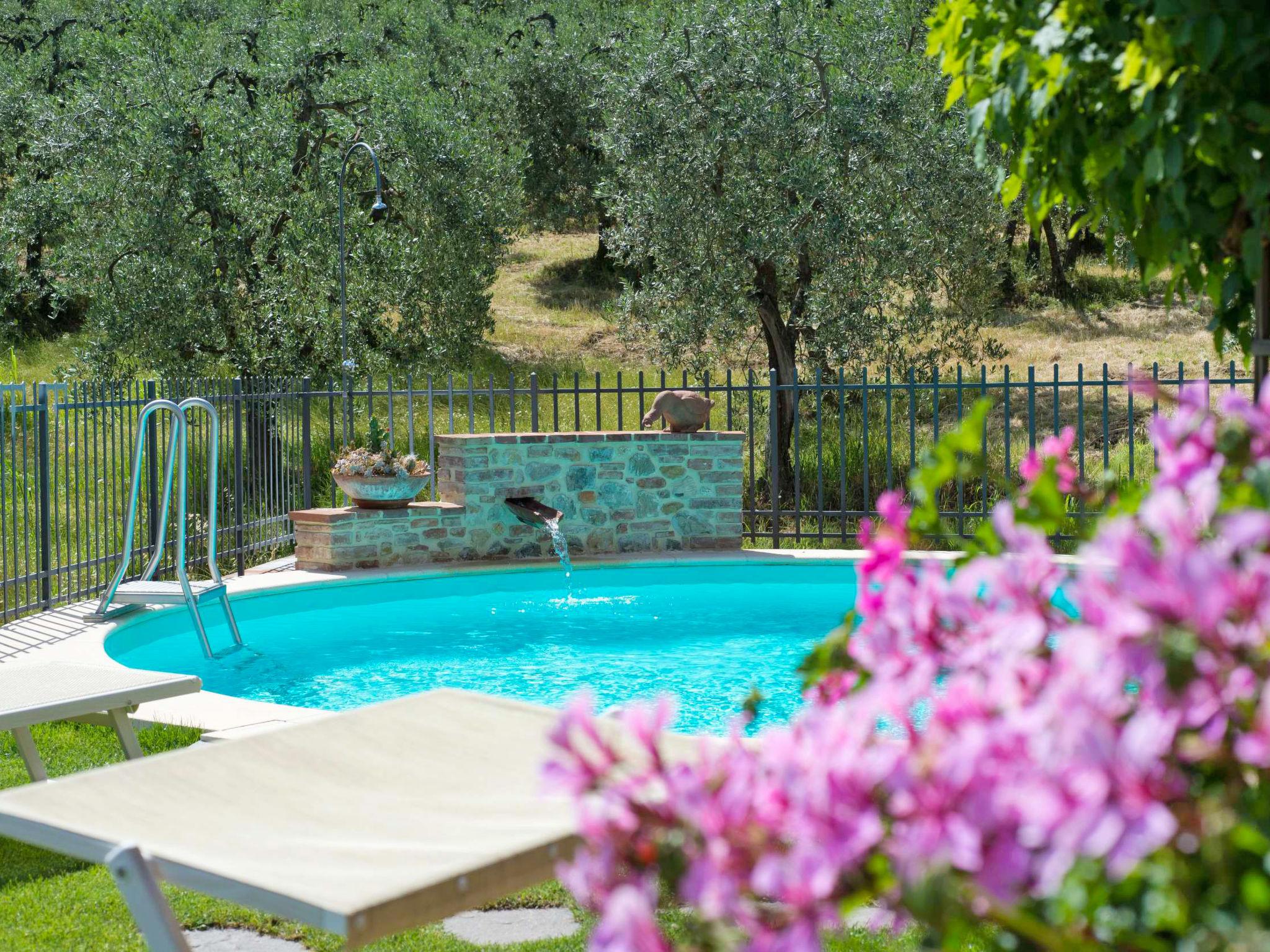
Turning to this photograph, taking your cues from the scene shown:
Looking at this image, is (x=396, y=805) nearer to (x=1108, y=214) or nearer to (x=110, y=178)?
(x=1108, y=214)

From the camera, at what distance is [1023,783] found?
0.87 metres

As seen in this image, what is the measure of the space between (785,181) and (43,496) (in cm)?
688

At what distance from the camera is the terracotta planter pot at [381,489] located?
882 cm

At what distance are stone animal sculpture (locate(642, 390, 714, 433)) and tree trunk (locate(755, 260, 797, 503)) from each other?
2.47 metres

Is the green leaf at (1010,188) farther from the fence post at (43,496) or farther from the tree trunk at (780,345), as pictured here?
the tree trunk at (780,345)

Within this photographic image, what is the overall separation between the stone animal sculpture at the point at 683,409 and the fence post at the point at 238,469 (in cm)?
293

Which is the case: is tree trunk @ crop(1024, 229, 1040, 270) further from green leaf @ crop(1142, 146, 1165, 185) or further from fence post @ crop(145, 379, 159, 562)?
green leaf @ crop(1142, 146, 1165, 185)

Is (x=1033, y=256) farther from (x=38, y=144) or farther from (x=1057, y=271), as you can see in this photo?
(x=38, y=144)

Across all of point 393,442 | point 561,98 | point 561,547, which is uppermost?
point 561,98

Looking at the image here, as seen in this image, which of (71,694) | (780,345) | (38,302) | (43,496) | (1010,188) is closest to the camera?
(1010,188)

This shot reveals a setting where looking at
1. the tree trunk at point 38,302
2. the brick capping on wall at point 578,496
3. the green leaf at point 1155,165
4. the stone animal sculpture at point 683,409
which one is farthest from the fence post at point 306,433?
the tree trunk at point 38,302

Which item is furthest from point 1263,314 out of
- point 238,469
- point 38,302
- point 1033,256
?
point 38,302

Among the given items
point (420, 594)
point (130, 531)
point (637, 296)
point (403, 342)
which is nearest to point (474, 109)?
point (403, 342)

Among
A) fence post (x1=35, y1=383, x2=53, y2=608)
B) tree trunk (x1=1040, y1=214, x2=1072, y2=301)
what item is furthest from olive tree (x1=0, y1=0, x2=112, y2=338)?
tree trunk (x1=1040, y1=214, x2=1072, y2=301)
